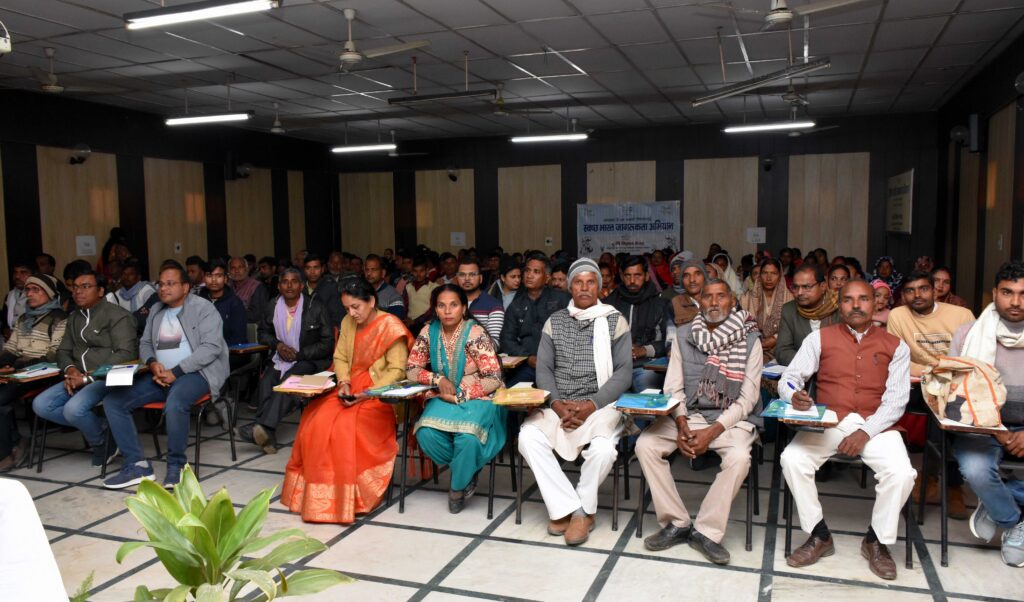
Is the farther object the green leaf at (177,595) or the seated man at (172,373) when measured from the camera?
the seated man at (172,373)

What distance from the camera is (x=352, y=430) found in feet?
14.5

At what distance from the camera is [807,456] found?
369cm

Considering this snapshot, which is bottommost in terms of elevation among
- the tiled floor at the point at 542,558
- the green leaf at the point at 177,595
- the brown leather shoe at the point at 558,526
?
the tiled floor at the point at 542,558

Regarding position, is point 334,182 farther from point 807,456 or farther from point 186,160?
point 807,456

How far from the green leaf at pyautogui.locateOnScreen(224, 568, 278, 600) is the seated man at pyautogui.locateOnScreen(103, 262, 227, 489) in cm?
346

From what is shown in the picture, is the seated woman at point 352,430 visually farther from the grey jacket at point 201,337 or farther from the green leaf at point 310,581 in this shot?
the green leaf at point 310,581

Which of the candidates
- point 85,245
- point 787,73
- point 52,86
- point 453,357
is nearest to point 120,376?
point 453,357

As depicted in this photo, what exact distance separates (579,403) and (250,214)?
10.8 meters

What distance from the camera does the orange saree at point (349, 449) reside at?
14.2 ft

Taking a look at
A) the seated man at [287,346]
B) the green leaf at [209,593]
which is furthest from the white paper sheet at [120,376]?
the green leaf at [209,593]

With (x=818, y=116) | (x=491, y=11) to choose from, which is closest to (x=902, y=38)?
(x=491, y=11)

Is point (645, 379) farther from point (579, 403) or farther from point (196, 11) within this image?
point (196, 11)

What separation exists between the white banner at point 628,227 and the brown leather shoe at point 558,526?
408 inches

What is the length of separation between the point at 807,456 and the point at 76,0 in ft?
20.9
